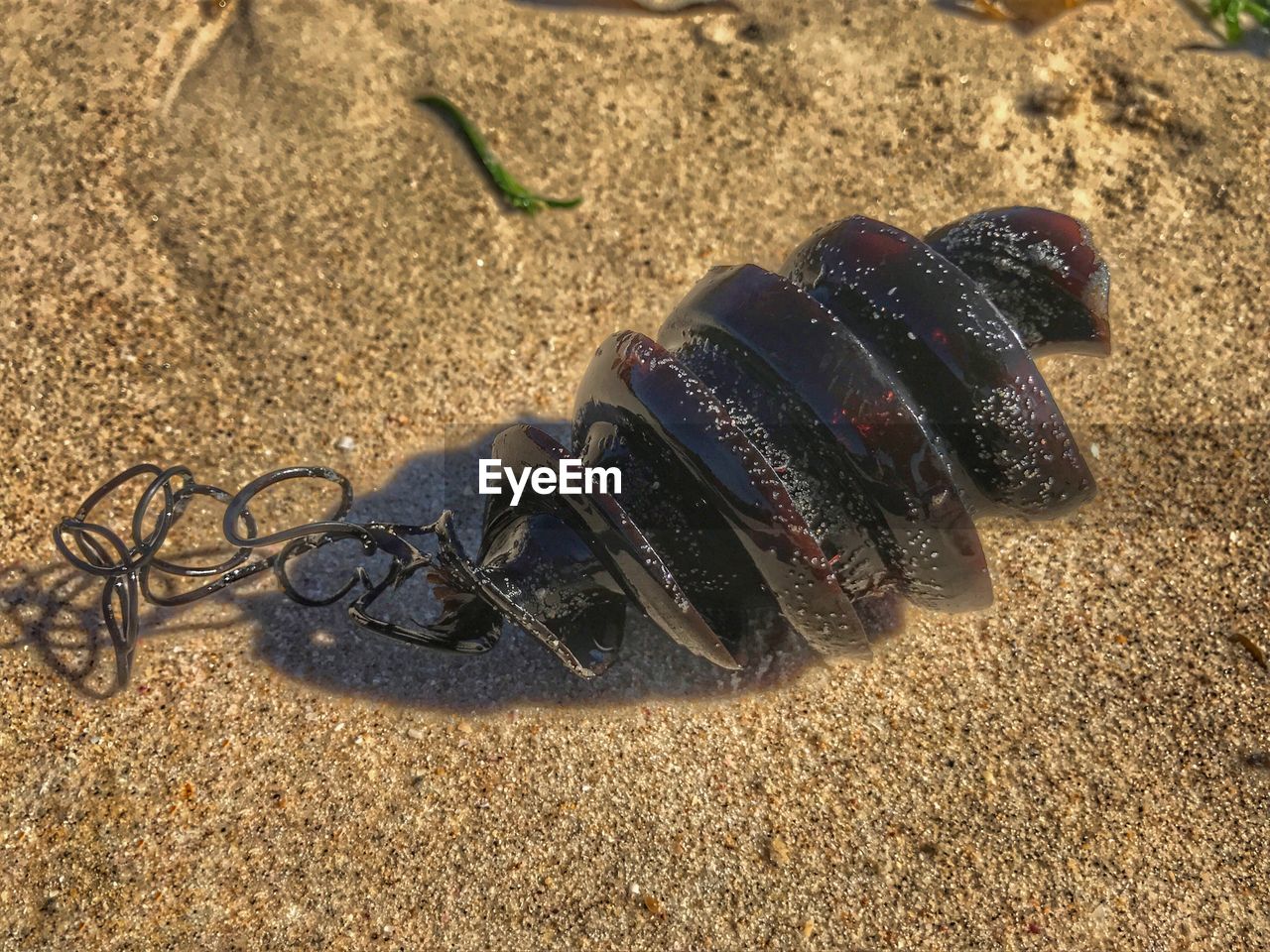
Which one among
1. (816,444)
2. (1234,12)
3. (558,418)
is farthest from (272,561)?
(1234,12)

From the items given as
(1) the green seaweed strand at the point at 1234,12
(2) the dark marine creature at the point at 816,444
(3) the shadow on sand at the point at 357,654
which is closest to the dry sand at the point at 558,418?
(3) the shadow on sand at the point at 357,654

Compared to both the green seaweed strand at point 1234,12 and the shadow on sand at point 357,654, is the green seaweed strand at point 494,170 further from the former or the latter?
the green seaweed strand at point 1234,12

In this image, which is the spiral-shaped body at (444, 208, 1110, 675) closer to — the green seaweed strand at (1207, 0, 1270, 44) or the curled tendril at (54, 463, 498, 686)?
the curled tendril at (54, 463, 498, 686)

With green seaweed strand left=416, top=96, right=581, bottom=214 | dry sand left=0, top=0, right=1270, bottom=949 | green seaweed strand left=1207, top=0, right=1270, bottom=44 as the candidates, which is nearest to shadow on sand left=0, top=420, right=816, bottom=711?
dry sand left=0, top=0, right=1270, bottom=949

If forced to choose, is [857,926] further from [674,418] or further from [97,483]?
[97,483]

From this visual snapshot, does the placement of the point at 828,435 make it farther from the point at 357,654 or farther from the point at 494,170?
the point at 494,170
